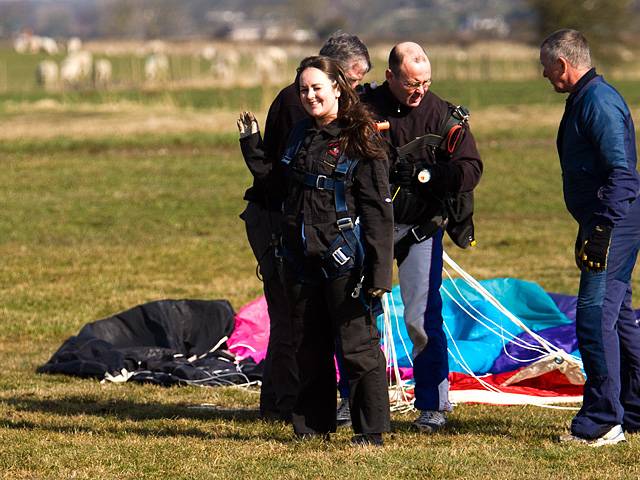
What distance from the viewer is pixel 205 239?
1508cm

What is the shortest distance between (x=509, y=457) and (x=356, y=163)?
162 cm

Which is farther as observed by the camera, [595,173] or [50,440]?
[50,440]

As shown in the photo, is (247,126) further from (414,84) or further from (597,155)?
(597,155)

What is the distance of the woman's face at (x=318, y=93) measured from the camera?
18.5ft

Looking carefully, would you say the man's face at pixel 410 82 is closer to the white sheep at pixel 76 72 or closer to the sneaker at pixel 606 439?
the sneaker at pixel 606 439

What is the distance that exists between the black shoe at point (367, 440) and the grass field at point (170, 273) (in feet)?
0.17

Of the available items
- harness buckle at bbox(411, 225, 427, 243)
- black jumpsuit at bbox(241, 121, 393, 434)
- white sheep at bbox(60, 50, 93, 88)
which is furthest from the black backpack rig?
white sheep at bbox(60, 50, 93, 88)

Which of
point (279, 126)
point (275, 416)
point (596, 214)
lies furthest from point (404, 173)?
point (275, 416)

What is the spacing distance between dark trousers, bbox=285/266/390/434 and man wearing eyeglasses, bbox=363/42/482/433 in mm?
798

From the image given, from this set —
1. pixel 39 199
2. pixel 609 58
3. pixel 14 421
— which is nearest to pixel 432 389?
pixel 14 421

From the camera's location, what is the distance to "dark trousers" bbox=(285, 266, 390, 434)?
5828 millimetres

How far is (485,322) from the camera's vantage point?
8.97 m

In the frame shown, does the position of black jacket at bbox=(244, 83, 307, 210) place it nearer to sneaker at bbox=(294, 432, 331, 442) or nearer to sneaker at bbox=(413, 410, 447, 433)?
sneaker at bbox=(294, 432, 331, 442)

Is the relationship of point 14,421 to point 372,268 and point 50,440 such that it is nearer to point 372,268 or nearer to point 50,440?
point 50,440
